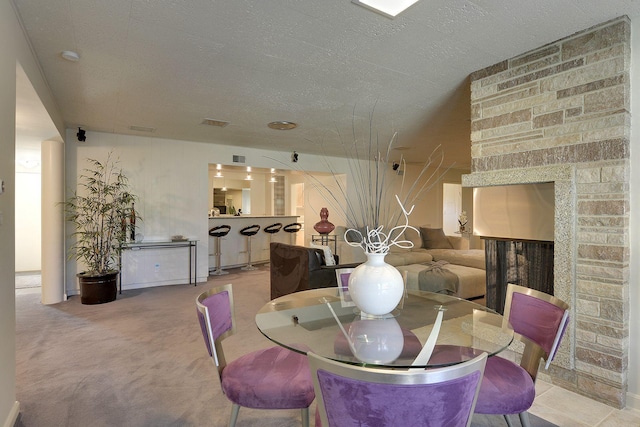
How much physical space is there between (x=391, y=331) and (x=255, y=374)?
0.66m

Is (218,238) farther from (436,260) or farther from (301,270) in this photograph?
(436,260)

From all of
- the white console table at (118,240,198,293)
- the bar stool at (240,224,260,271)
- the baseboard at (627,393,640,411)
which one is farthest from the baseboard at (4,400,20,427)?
the bar stool at (240,224,260,271)

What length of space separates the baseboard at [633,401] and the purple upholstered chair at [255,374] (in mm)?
1973

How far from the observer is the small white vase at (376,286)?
1625 millimetres

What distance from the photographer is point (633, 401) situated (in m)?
2.07

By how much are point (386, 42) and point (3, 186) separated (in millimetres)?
2423

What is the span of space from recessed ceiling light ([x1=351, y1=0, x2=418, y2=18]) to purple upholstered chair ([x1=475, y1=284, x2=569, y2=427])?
5.56ft

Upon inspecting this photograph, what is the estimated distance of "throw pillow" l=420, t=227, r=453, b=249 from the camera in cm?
663

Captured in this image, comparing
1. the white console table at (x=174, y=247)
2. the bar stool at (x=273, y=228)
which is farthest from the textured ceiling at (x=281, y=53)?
the bar stool at (x=273, y=228)

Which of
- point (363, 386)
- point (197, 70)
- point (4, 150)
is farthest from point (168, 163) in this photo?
point (363, 386)

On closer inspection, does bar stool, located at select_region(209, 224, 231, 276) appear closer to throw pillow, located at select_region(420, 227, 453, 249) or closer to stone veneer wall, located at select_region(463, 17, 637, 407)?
throw pillow, located at select_region(420, 227, 453, 249)

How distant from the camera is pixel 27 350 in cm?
300

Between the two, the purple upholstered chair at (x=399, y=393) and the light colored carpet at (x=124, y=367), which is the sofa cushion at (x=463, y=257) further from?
the purple upholstered chair at (x=399, y=393)

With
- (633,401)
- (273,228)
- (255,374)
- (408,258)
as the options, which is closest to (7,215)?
(255,374)
